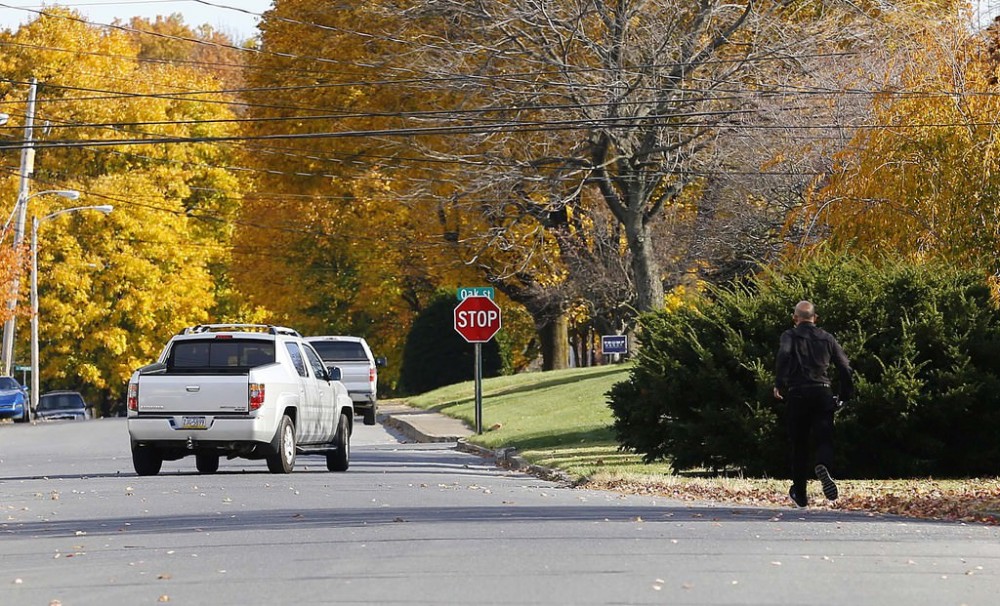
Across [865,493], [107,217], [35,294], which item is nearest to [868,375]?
[865,493]

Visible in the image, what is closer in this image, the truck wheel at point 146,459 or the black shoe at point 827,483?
the black shoe at point 827,483

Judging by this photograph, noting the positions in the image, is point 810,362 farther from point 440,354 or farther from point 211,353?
point 440,354

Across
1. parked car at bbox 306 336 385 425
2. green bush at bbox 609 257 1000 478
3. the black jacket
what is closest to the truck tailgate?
green bush at bbox 609 257 1000 478

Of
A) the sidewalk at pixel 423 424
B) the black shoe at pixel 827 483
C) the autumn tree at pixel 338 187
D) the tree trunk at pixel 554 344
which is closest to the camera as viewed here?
the black shoe at pixel 827 483

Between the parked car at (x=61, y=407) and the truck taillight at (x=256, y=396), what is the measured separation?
40.0m

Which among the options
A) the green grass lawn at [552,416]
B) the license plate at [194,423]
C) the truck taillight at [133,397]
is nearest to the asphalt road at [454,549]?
the license plate at [194,423]

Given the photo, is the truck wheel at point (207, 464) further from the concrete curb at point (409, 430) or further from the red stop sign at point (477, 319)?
the red stop sign at point (477, 319)

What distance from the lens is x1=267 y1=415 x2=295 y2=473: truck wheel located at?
2192 cm

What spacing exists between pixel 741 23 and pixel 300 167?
19.0 meters

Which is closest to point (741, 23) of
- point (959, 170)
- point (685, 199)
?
point (685, 199)

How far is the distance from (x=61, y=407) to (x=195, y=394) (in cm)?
4133

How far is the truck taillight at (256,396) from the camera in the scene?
21.4 m

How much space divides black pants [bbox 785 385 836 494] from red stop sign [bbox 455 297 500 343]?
1627cm

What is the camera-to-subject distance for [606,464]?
23328mm
